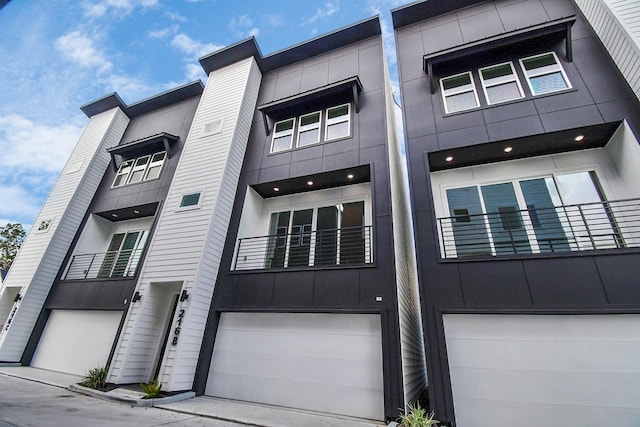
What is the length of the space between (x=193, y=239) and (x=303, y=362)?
159 inches

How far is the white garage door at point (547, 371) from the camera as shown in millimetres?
3771

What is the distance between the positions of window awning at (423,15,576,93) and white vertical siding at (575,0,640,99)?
60 cm

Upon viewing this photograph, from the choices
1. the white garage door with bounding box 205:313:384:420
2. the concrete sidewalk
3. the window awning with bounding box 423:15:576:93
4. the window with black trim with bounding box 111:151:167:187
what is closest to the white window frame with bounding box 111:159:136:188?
the window with black trim with bounding box 111:151:167:187

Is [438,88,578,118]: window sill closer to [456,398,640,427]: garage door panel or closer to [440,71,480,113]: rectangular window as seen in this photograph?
[440,71,480,113]: rectangular window

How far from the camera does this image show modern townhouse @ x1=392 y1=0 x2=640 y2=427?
158 inches

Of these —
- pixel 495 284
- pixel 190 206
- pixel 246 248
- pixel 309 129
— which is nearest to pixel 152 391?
pixel 246 248

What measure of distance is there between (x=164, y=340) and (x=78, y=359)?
3351mm

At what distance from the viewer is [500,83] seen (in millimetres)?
6598

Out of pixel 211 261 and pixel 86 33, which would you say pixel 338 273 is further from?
pixel 86 33

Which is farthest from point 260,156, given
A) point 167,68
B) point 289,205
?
point 167,68

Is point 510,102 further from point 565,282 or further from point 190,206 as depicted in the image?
point 190,206

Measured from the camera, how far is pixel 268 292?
6.09 meters

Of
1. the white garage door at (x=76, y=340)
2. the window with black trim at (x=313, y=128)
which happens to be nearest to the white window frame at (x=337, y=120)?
the window with black trim at (x=313, y=128)

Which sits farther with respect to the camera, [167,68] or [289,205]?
[167,68]
